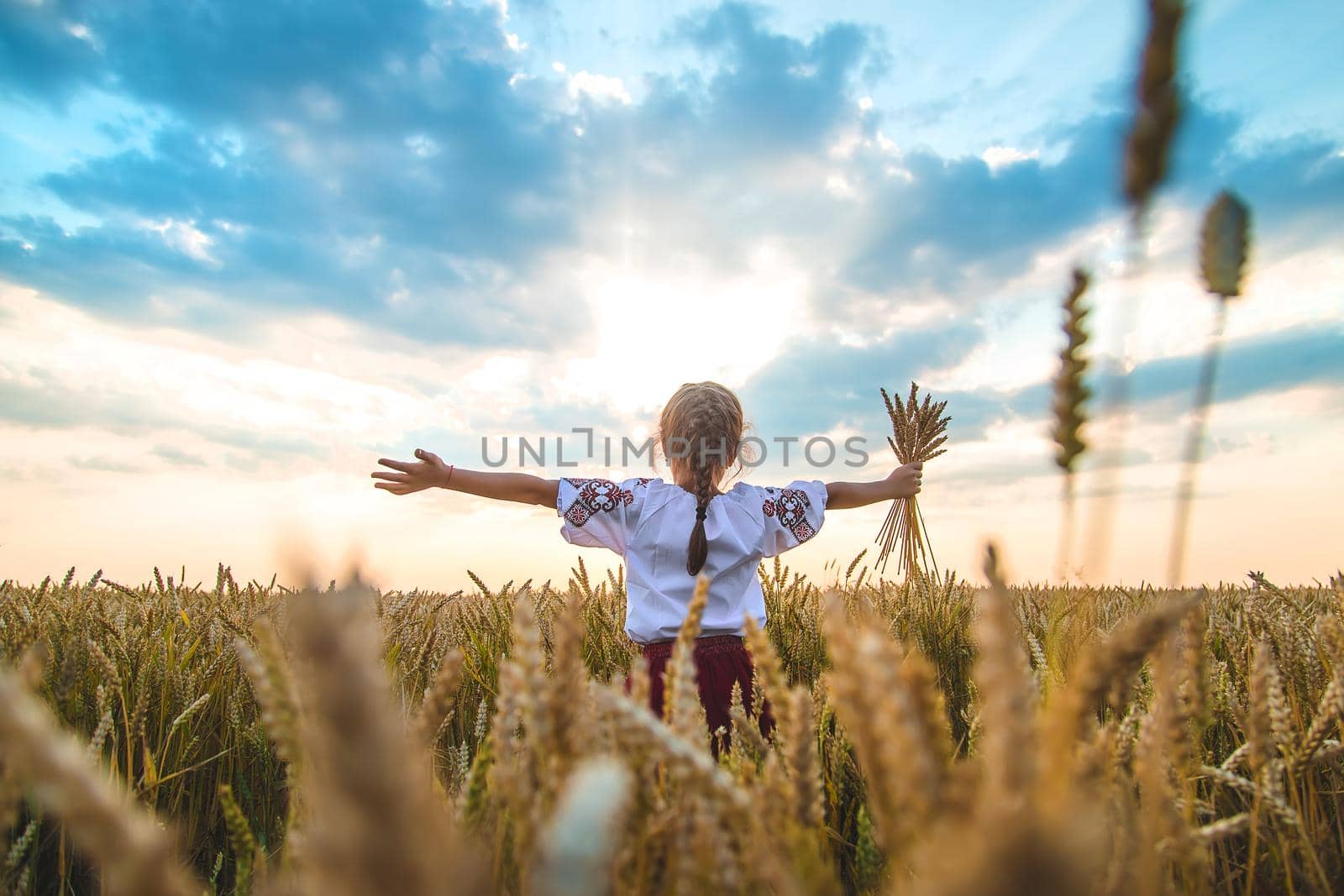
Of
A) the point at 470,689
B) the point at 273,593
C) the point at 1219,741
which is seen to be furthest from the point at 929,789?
the point at 273,593

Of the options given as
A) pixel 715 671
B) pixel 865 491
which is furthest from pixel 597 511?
pixel 865 491

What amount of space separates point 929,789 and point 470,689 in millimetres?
3076

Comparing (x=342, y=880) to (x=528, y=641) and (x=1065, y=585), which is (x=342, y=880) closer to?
(x=528, y=641)

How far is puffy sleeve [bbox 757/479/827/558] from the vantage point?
4180mm

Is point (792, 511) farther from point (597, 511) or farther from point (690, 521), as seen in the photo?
point (597, 511)

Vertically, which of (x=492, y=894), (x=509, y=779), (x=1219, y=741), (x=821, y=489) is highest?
(x=821, y=489)

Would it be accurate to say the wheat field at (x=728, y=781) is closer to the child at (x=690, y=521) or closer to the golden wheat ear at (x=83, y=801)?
the golden wheat ear at (x=83, y=801)

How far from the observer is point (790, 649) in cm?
353

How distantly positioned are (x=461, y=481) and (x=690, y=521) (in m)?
1.13

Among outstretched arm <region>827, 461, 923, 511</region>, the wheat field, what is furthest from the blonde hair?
the wheat field

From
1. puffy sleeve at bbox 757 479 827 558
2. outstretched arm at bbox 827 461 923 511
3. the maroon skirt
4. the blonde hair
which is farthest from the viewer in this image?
outstretched arm at bbox 827 461 923 511

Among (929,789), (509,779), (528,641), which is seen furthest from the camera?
(509,779)

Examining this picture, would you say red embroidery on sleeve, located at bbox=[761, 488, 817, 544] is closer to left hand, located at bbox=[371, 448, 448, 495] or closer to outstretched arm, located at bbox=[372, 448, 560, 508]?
outstretched arm, located at bbox=[372, 448, 560, 508]

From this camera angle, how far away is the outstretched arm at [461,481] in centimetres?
367
